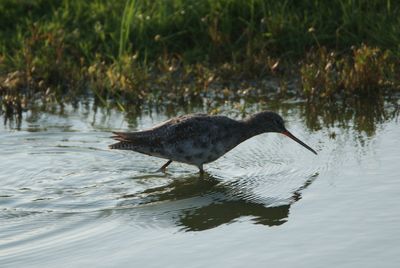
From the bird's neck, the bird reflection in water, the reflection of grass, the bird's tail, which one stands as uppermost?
the reflection of grass

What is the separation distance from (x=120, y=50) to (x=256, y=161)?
3.05 metres

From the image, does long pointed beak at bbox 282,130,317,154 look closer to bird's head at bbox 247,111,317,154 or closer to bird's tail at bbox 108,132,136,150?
bird's head at bbox 247,111,317,154

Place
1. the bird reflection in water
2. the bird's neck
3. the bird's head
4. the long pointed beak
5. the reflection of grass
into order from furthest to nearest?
the reflection of grass < the bird's head < the bird's neck < the long pointed beak < the bird reflection in water

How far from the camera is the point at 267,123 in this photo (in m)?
9.67

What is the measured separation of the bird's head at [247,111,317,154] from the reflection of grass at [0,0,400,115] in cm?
136

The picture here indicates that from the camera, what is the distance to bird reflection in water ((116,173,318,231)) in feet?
24.6

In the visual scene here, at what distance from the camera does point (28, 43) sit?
38.4 ft

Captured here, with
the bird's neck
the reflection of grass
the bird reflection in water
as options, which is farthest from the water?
the reflection of grass

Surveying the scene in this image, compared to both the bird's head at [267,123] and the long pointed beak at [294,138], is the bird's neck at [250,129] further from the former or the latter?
the long pointed beak at [294,138]

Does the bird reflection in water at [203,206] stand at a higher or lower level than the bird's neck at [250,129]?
lower

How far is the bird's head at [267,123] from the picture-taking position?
9641 mm

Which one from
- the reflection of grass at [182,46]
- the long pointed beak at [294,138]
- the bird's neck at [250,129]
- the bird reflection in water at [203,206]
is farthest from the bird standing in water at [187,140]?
the reflection of grass at [182,46]

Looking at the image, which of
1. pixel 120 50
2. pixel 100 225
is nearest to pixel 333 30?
pixel 120 50

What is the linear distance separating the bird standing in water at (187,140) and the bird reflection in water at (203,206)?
1.67ft
